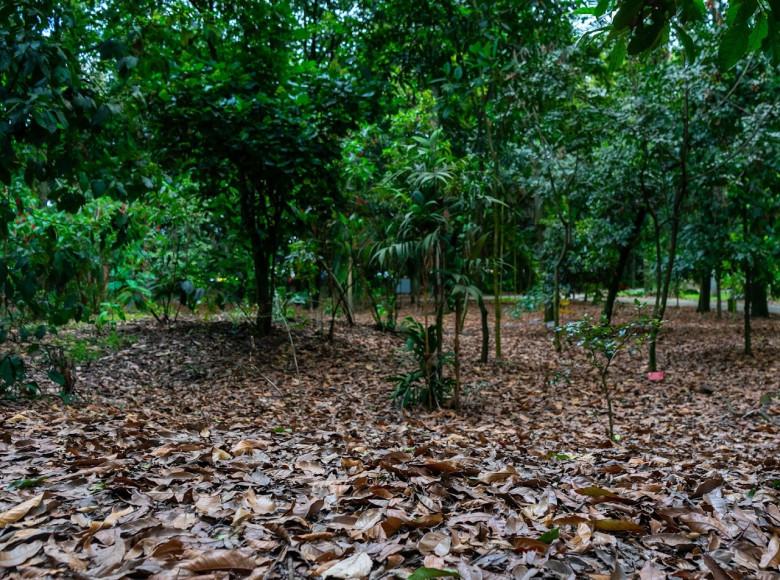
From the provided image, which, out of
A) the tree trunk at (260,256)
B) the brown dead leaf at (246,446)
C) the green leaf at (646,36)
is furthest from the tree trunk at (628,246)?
the green leaf at (646,36)

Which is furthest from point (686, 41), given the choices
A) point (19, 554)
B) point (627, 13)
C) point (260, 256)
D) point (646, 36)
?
point (260, 256)

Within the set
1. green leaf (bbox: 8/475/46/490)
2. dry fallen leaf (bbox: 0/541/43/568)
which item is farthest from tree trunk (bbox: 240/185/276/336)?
dry fallen leaf (bbox: 0/541/43/568)

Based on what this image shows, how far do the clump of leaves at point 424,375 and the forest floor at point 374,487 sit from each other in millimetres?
205

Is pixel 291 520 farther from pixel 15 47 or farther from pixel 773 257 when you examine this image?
pixel 773 257

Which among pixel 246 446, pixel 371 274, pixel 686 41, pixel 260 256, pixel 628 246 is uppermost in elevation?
pixel 686 41

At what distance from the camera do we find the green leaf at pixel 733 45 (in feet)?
5.23

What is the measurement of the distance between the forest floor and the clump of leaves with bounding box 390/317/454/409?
20 cm

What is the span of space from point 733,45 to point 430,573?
157cm

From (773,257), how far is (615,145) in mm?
2164

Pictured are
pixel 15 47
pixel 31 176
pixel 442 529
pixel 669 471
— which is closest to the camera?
pixel 442 529

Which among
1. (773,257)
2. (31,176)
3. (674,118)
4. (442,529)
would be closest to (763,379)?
(773,257)

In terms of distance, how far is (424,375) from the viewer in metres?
4.69

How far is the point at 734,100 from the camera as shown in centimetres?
615

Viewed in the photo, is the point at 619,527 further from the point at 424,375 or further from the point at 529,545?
the point at 424,375
